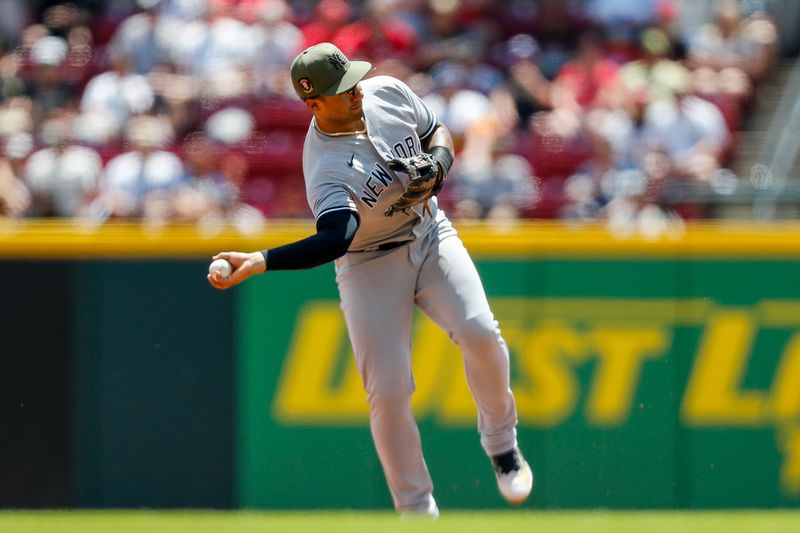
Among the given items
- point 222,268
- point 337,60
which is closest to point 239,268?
point 222,268

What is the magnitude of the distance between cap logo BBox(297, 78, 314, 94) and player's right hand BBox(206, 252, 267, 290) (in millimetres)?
780

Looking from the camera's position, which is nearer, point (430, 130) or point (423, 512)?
point (430, 130)

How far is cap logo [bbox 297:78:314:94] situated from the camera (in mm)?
5547

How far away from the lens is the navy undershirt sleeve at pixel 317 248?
5266 millimetres

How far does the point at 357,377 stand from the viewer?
27.1 ft

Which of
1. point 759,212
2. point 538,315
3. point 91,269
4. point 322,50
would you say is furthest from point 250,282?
point 759,212

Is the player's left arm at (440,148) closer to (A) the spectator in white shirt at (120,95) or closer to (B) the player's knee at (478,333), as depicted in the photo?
(B) the player's knee at (478,333)

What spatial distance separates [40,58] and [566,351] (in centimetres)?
626

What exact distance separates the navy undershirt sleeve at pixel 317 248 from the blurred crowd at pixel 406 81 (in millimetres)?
4355

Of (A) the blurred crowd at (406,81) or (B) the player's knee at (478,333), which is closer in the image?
(B) the player's knee at (478,333)

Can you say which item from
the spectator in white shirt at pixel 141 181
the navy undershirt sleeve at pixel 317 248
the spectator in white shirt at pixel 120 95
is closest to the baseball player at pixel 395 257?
the navy undershirt sleeve at pixel 317 248

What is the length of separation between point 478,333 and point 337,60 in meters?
1.37

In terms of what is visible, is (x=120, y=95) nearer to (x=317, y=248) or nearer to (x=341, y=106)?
(x=341, y=106)

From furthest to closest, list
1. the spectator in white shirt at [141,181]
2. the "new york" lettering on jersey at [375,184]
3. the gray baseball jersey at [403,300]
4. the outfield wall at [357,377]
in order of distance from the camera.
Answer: the spectator in white shirt at [141,181]
the outfield wall at [357,377]
the gray baseball jersey at [403,300]
the "new york" lettering on jersey at [375,184]
